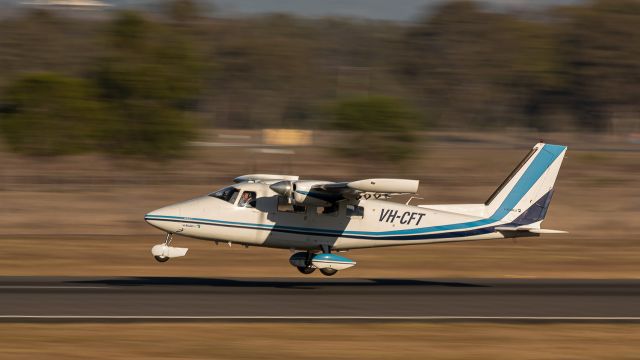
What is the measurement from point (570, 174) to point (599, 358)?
155 feet

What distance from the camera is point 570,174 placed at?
61.3 metres

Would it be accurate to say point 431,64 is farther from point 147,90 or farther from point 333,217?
point 333,217

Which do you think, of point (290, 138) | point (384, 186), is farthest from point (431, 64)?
point (384, 186)

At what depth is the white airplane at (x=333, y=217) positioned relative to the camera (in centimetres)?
2377

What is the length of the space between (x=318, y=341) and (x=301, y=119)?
99.5 m

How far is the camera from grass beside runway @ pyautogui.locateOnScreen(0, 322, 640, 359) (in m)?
15.3

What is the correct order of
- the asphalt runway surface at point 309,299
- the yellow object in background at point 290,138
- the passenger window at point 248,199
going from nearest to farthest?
1. the asphalt runway surface at point 309,299
2. the passenger window at point 248,199
3. the yellow object in background at point 290,138

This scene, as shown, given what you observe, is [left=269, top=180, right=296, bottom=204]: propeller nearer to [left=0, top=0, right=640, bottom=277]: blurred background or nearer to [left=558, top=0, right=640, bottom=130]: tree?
[left=0, top=0, right=640, bottom=277]: blurred background

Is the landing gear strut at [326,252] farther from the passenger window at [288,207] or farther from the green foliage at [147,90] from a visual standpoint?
the green foliage at [147,90]

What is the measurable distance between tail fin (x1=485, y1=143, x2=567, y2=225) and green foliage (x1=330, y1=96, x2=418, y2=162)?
100 ft

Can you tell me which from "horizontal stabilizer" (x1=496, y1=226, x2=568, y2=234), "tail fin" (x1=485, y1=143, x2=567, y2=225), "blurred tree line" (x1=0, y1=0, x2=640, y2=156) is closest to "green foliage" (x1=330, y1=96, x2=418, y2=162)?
"blurred tree line" (x1=0, y1=0, x2=640, y2=156)

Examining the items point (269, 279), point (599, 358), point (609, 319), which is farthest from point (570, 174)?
point (599, 358)

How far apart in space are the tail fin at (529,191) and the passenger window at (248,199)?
5.95m

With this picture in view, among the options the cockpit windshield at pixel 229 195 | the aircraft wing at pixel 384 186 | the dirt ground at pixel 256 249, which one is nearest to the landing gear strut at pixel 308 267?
the dirt ground at pixel 256 249
